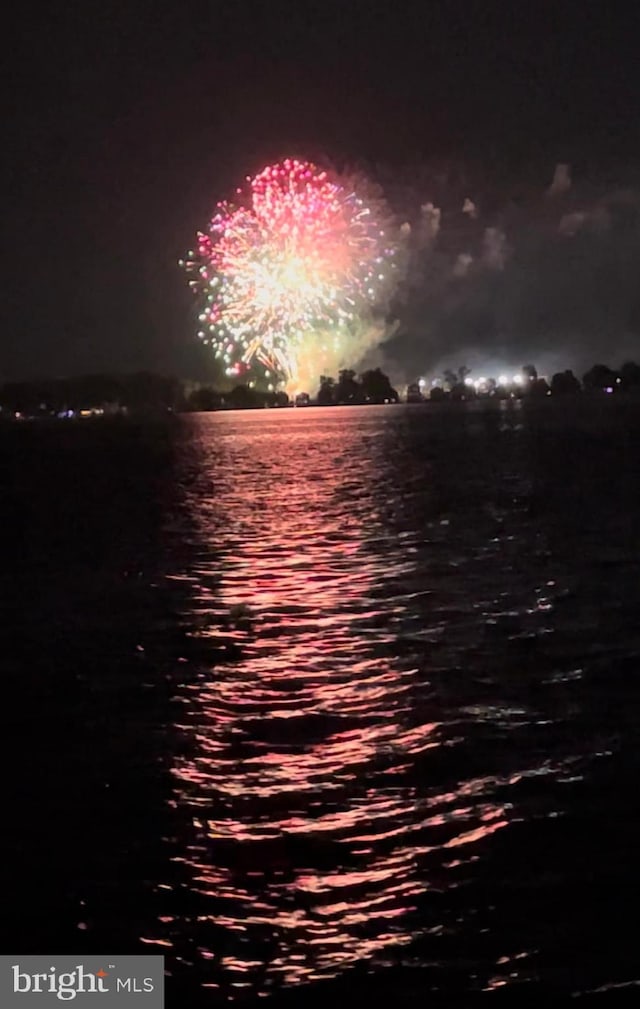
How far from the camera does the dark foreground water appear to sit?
37.8 feet

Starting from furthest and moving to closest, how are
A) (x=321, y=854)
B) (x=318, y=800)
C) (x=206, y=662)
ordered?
1. (x=206, y=662)
2. (x=318, y=800)
3. (x=321, y=854)

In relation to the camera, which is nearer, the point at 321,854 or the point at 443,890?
the point at 443,890

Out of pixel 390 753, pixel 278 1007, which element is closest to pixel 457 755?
pixel 390 753

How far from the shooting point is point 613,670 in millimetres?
21094

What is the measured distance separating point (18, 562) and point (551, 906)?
2906 centimetres

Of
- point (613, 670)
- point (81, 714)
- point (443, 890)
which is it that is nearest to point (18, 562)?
point (81, 714)

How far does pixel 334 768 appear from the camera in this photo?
638 inches

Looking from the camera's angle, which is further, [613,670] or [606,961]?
[613,670]

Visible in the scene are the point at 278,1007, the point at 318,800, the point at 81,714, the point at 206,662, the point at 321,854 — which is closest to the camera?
the point at 278,1007

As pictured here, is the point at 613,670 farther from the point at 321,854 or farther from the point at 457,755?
the point at 321,854

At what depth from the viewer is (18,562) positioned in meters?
38.8

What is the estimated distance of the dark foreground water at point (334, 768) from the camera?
11508mm

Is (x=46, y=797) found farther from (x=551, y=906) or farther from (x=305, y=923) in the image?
(x=551, y=906)

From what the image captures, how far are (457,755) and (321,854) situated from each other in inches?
152
